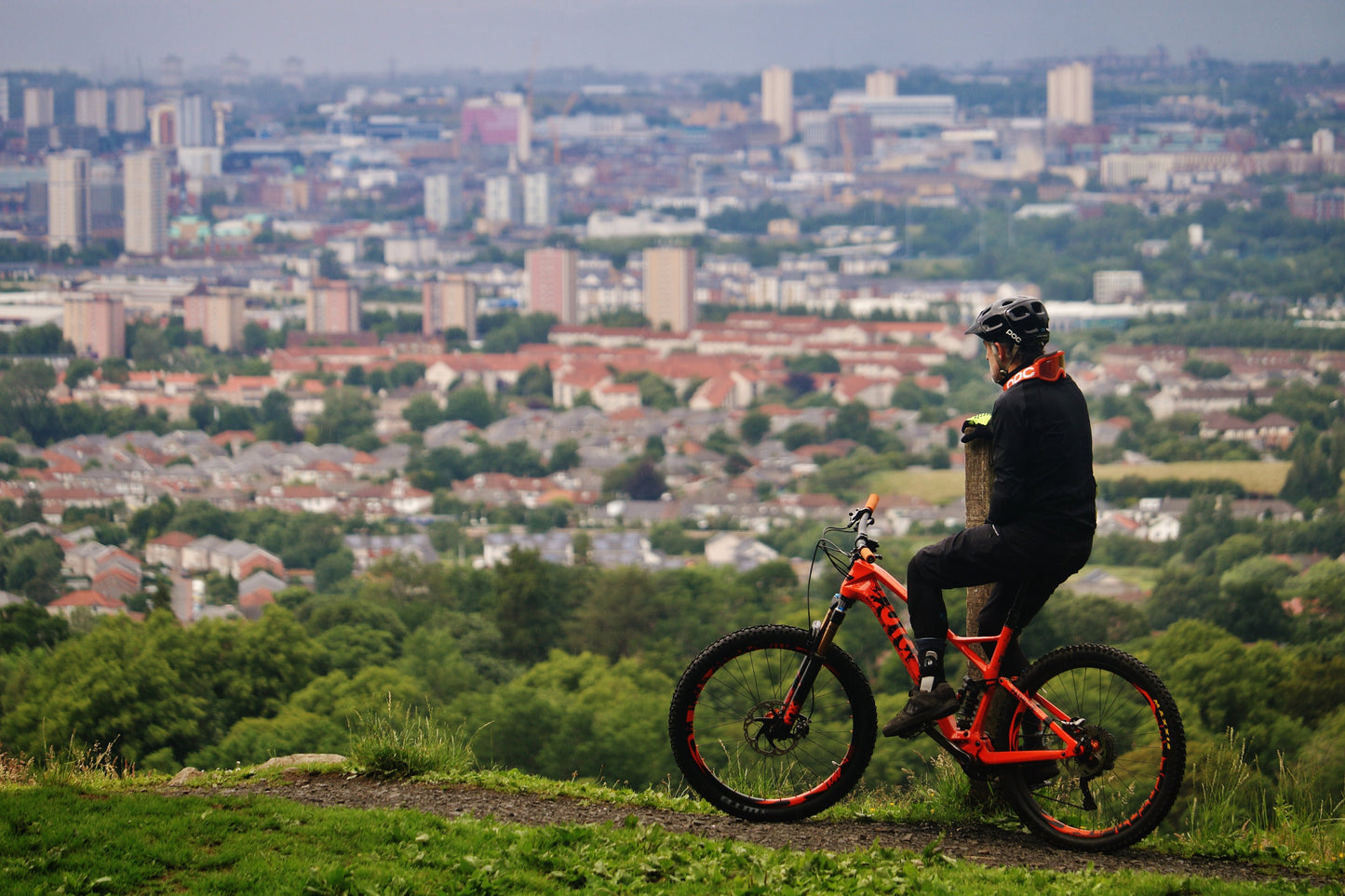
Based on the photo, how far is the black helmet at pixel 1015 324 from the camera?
Result: 10.0ft

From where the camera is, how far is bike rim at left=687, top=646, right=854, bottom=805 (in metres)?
3.17

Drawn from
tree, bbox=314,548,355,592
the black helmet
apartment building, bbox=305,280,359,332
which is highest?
apartment building, bbox=305,280,359,332

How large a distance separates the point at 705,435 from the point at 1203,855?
51.0 m

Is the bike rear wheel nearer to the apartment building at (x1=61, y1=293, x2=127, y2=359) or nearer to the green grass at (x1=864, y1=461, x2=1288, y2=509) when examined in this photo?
the green grass at (x1=864, y1=461, x2=1288, y2=509)

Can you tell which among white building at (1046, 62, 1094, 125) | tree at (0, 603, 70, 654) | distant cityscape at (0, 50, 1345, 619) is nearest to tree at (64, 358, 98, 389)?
distant cityscape at (0, 50, 1345, 619)

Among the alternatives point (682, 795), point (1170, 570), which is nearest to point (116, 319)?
point (1170, 570)

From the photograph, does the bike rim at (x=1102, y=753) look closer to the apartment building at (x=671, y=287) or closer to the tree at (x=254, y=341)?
the tree at (x=254, y=341)

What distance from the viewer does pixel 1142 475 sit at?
4241cm

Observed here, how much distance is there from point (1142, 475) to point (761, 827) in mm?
41237

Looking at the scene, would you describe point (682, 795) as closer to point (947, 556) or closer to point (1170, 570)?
point (947, 556)

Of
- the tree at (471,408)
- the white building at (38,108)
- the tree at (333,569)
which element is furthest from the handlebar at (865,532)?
the white building at (38,108)

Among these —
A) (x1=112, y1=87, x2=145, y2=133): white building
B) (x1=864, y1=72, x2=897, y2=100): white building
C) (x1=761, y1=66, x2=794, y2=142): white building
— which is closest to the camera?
(x1=112, y1=87, x2=145, y2=133): white building

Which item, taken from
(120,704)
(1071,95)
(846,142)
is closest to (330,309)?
(120,704)

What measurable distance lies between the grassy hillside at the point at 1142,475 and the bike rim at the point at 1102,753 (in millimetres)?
36742
